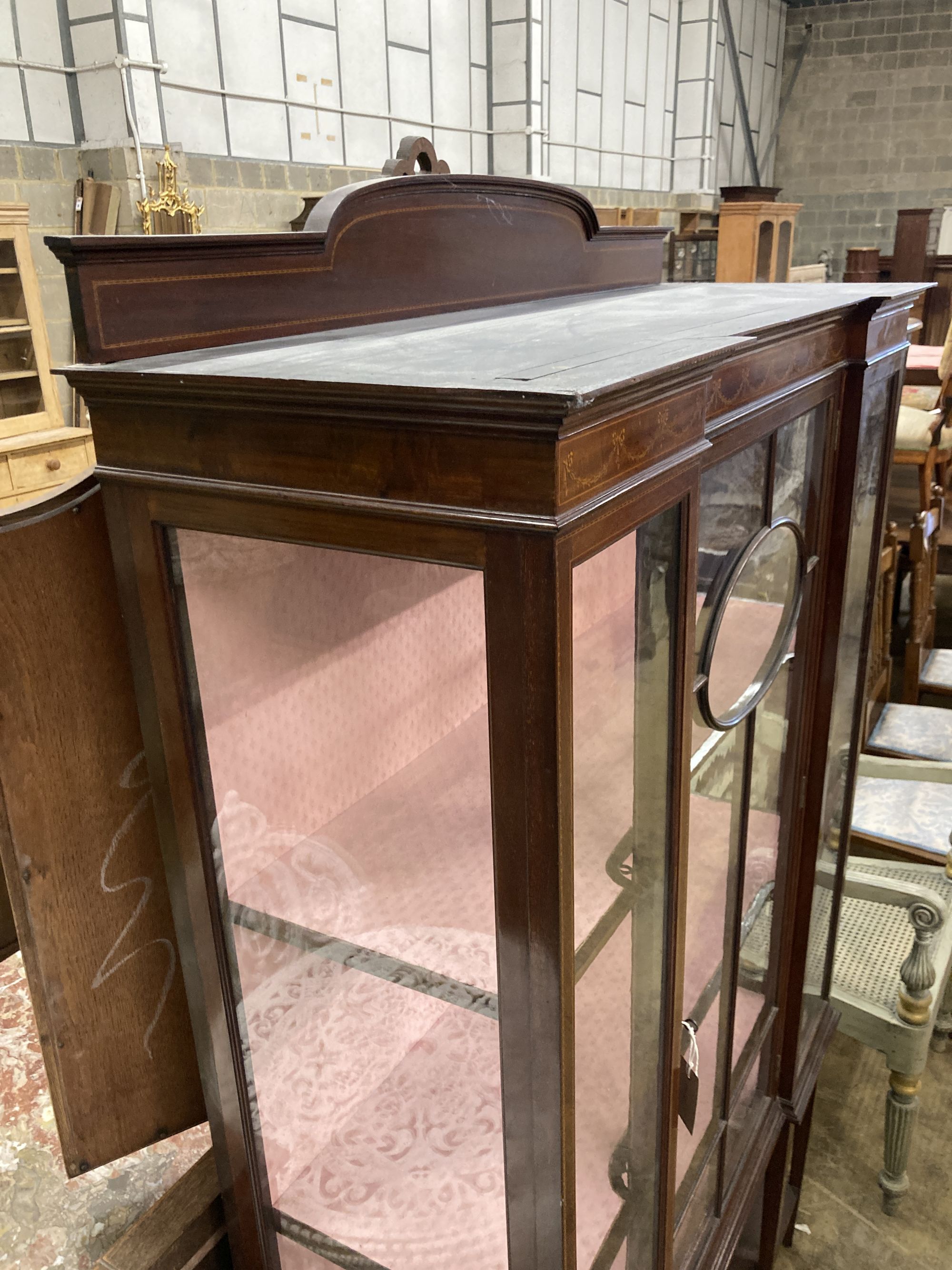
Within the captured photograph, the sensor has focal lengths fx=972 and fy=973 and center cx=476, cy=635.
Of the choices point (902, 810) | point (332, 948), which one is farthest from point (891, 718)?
point (332, 948)

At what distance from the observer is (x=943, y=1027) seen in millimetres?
3008

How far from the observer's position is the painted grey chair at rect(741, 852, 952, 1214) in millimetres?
2295

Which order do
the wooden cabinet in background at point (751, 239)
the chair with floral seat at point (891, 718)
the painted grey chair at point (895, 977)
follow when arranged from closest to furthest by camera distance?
the painted grey chair at point (895, 977)
the chair with floral seat at point (891, 718)
the wooden cabinet in background at point (751, 239)

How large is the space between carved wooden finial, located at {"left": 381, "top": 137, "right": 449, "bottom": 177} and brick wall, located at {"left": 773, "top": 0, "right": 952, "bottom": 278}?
11.3 meters

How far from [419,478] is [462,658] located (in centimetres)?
19

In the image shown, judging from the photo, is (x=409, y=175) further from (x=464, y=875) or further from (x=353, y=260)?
(x=464, y=875)

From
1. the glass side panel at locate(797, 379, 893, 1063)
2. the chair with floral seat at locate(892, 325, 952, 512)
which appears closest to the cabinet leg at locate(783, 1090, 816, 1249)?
the glass side panel at locate(797, 379, 893, 1063)

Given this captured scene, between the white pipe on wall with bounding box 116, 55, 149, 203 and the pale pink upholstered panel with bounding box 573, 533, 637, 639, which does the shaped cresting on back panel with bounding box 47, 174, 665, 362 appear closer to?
the pale pink upholstered panel with bounding box 573, 533, 637, 639

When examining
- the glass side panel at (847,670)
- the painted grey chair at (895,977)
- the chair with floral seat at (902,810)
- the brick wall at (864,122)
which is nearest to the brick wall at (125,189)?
the glass side panel at (847,670)

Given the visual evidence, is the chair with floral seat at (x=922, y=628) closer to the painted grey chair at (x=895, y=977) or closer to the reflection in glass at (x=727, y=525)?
the painted grey chair at (x=895, y=977)

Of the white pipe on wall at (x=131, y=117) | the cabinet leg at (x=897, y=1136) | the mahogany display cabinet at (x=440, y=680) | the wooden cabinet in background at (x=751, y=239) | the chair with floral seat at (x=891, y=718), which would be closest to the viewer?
the mahogany display cabinet at (x=440, y=680)

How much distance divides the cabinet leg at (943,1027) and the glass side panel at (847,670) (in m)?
1.33

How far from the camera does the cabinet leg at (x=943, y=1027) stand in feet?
9.88

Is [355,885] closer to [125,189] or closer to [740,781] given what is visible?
[740,781]
